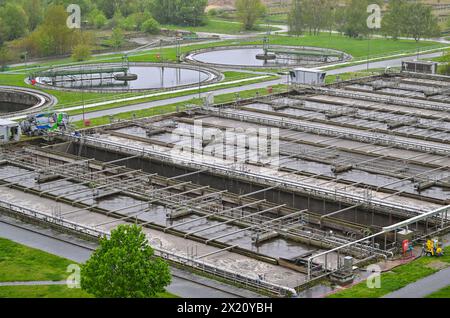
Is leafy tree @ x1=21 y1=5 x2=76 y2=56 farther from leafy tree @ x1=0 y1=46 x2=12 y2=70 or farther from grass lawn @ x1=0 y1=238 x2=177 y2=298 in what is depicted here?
grass lawn @ x1=0 y1=238 x2=177 y2=298

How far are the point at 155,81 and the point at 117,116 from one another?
25.7m

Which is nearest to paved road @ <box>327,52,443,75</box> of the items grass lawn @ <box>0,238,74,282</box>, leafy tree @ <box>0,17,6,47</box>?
leafy tree @ <box>0,17,6,47</box>

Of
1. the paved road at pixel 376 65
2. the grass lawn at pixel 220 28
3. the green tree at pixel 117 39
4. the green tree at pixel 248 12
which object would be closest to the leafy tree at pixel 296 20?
the green tree at pixel 248 12

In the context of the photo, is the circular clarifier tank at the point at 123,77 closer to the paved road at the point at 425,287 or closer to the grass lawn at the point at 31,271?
the grass lawn at the point at 31,271

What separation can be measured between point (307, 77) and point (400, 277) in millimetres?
51296

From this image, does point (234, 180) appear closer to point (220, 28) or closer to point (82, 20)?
point (82, 20)

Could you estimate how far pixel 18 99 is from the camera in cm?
9175

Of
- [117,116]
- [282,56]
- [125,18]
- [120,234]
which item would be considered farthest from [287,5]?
[120,234]

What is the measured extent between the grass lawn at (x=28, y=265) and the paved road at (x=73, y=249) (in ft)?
2.04

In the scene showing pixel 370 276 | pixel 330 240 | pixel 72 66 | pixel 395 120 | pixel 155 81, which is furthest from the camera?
pixel 72 66

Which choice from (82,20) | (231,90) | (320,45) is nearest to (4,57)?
(231,90)

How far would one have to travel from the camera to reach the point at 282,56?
413 feet

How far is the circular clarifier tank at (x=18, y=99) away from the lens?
3497 inches
